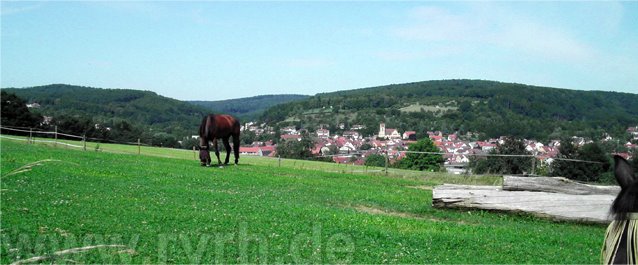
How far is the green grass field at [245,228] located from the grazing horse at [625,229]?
4.53 metres

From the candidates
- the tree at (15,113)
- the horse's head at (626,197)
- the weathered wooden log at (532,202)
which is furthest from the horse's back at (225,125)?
the tree at (15,113)

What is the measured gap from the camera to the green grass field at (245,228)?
26.8 feet

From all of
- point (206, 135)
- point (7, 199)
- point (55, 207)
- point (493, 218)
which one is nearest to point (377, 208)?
point (493, 218)

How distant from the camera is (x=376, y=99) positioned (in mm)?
189875

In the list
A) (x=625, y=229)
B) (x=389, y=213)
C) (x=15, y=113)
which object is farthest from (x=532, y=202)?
(x=15, y=113)

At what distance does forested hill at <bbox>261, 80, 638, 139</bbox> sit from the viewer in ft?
328

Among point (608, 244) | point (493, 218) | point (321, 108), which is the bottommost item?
point (493, 218)

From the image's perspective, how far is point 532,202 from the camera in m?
14.5

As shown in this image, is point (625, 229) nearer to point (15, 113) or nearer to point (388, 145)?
point (15, 113)

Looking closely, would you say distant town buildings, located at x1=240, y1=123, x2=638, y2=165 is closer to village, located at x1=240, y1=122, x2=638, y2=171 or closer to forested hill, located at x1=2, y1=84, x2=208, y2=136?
village, located at x1=240, y1=122, x2=638, y2=171

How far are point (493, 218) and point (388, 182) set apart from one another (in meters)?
10.1

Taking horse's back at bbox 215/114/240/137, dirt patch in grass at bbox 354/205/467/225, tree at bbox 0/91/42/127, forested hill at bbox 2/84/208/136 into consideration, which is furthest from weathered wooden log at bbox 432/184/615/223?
forested hill at bbox 2/84/208/136

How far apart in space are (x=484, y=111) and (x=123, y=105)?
360 ft

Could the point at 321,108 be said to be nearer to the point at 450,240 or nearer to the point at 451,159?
the point at 451,159
